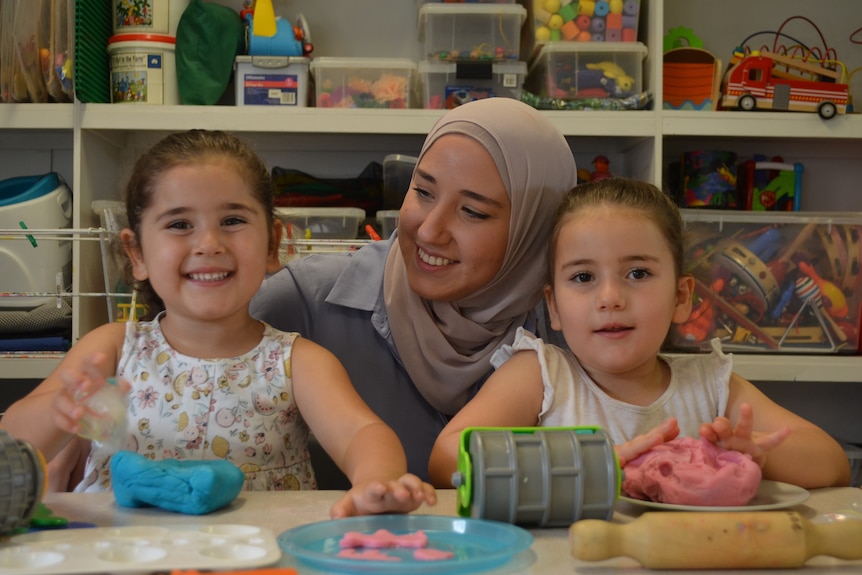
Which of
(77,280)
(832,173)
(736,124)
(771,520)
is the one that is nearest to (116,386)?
(771,520)

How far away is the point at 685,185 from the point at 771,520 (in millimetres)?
1920

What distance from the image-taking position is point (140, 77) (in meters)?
2.28

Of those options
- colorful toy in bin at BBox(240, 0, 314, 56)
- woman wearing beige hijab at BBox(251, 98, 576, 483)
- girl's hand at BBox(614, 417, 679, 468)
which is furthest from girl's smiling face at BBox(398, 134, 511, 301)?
colorful toy in bin at BBox(240, 0, 314, 56)

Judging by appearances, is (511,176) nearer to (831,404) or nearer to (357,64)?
(357,64)

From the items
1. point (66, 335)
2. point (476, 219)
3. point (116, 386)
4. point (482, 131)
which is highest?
point (482, 131)

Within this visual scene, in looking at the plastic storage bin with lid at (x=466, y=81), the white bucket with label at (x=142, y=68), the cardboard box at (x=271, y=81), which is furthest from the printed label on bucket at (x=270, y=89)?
the plastic storage bin with lid at (x=466, y=81)

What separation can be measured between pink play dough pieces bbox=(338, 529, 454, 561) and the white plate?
0.21m

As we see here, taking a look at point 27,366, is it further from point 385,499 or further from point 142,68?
point 385,499

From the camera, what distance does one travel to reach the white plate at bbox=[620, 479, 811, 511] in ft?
2.62

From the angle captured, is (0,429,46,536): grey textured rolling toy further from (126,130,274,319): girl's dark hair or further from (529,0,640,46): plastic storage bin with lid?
(529,0,640,46): plastic storage bin with lid

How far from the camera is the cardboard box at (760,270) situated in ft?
7.23

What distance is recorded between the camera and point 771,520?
2.25 ft

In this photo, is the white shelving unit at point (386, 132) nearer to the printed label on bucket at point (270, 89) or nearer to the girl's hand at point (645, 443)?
the printed label on bucket at point (270, 89)

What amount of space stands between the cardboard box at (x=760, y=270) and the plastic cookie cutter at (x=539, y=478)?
1.49m
